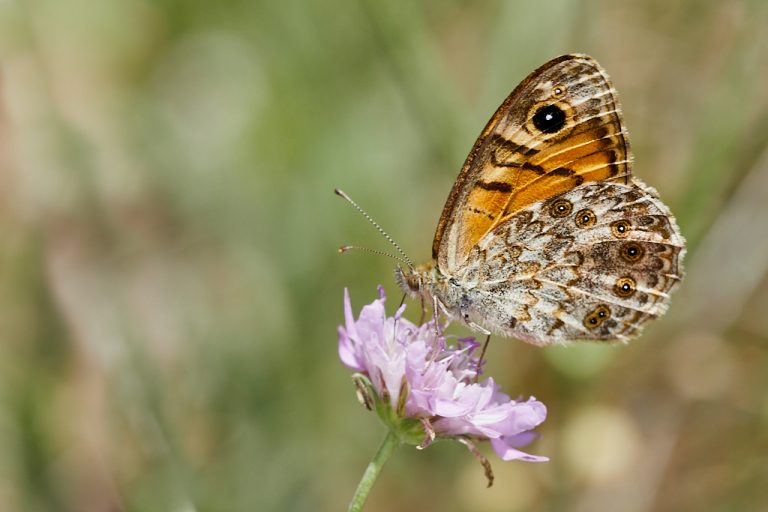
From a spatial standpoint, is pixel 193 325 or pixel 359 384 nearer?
pixel 359 384

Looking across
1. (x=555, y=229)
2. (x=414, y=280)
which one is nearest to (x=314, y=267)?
(x=414, y=280)

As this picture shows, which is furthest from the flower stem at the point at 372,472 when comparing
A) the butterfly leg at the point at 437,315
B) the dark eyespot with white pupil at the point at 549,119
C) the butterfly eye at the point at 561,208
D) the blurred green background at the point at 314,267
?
the dark eyespot with white pupil at the point at 549,119

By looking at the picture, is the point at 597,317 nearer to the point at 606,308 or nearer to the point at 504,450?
the point at 606,308

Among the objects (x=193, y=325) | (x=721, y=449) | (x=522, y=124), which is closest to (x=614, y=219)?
(x=522, y=124)

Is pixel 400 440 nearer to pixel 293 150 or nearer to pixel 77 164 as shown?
pixel 77 164

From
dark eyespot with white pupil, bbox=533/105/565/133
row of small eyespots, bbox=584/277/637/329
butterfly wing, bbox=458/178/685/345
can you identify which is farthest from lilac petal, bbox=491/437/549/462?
dark eyespot with white pupil, bbox=533/105/565/133

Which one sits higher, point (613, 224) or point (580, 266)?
point (613, 224)
